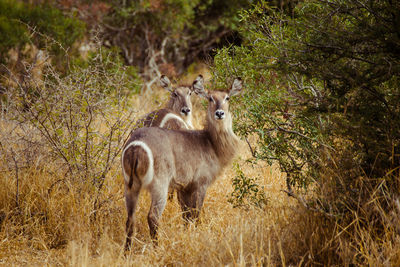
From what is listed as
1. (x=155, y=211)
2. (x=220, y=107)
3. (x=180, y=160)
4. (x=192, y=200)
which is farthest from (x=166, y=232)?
(x=220, y=107)

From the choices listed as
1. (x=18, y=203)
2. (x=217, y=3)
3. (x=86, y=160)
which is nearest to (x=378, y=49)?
(x=86, y=160)

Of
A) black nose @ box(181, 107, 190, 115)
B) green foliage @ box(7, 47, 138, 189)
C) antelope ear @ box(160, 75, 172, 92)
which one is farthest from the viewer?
antelope ear @ box(160, 75, 172, 92)

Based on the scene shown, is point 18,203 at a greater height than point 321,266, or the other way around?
point 18,203

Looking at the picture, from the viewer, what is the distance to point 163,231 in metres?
3.68

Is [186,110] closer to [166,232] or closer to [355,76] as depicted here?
[166,232]

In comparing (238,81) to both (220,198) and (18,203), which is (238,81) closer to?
(220,198)

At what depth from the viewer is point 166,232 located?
3.86 metres

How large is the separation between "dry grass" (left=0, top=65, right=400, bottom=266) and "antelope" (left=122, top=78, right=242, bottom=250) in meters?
0.22

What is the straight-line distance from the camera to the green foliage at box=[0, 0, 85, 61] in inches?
275

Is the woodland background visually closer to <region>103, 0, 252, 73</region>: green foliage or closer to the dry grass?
the dry grass

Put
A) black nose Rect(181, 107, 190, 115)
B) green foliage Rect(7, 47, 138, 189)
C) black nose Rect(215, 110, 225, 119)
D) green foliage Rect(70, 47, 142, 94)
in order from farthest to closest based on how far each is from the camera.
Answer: black nose Rect(181, 107, 190, 115)
black nose Rect(215, 110, 225, 119)
green foliage Rect(70, 47, 142, 94)
green foliage Rect(7, 47, 138, 189)

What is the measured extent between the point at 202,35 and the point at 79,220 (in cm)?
753

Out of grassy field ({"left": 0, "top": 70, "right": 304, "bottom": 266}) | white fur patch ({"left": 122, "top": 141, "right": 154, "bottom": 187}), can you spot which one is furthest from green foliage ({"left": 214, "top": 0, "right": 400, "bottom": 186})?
white fur patch ({"left": 122, "top": 141, "right": 154, "bottom": 187})

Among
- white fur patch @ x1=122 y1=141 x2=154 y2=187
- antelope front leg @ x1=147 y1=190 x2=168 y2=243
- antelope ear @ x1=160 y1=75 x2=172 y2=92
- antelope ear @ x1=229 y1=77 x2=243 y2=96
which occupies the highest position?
antelope ear @ x1=160 y1=75 x2=172 y2=92
